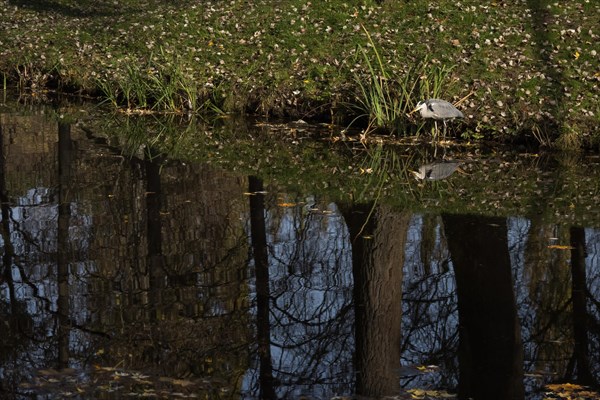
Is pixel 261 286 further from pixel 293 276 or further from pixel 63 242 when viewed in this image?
pixel 63 242

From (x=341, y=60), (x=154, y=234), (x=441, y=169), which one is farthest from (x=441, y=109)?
(x=154, y=234)

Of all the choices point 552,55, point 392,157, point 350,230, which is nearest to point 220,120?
point 392,157

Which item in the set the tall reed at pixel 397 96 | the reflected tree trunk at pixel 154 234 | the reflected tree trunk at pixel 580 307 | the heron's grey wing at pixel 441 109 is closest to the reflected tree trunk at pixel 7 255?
the reflected tree trunk at pixel 154 234

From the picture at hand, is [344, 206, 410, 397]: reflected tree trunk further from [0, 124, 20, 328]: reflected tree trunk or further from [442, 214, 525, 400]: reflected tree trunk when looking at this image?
[0, 124, 20, 328]: reflected tree trunk

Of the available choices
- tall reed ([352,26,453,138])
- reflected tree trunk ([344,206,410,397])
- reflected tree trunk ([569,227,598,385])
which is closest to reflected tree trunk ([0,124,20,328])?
reflected tree trunk ([344,206,410,397])

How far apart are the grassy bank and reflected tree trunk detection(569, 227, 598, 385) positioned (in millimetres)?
5215

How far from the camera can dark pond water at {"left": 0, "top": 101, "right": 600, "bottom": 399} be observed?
7035 millimetres

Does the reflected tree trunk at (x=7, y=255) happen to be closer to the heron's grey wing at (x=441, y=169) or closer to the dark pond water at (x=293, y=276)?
the dark pond water at (x=293, y=276)

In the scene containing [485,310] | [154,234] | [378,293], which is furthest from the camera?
[154,234]

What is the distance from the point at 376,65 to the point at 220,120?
9.61 feet

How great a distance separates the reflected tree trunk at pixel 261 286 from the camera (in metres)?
6.94

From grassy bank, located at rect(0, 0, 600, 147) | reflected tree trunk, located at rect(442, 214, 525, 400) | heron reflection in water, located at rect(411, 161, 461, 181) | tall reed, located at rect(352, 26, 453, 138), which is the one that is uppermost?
grassy bank, located at rect(0, 0, 600, 147)

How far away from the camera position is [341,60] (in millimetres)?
18844

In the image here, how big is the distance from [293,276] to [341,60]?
10207 millimetres
